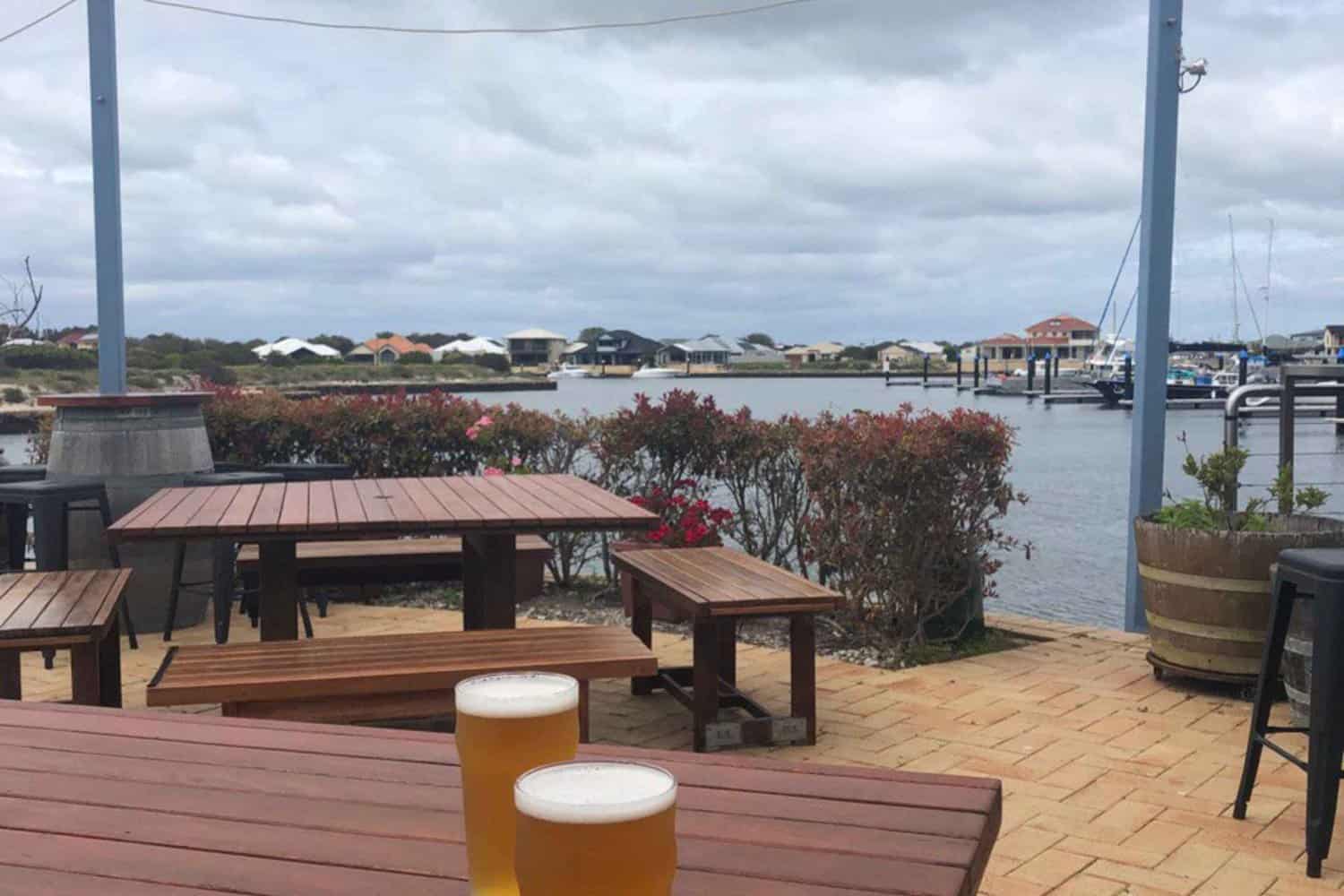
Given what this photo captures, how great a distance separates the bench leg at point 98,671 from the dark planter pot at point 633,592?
1.85m

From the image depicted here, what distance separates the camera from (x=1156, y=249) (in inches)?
205

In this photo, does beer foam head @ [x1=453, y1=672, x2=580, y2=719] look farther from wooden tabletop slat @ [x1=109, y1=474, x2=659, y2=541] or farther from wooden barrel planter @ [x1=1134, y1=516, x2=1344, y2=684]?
wooden barrel planter @ [x1=1134, y1=516, x2=1344, y2=684]

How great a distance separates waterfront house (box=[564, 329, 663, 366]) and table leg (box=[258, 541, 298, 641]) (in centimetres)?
3608

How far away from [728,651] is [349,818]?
309cm

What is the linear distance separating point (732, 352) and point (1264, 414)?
4513 cm

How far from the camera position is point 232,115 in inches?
436

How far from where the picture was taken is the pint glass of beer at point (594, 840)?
71cm

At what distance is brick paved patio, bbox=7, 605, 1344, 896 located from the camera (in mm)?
2873

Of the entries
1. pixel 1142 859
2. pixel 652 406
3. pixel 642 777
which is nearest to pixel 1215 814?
pixel 1142 859

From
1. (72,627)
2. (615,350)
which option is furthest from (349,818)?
(615,350)

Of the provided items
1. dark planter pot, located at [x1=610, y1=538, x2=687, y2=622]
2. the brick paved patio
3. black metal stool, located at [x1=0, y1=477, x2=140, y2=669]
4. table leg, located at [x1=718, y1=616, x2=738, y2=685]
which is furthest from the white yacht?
table leg, located at [x1=718, y1=616, x2=738, y2=685]

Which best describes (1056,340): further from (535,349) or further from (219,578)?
(219,578)

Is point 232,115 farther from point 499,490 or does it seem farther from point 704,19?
point 499,490

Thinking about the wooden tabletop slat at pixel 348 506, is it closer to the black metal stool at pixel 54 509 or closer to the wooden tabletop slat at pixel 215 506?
the wooden tabletop slat at pixel 215 506
